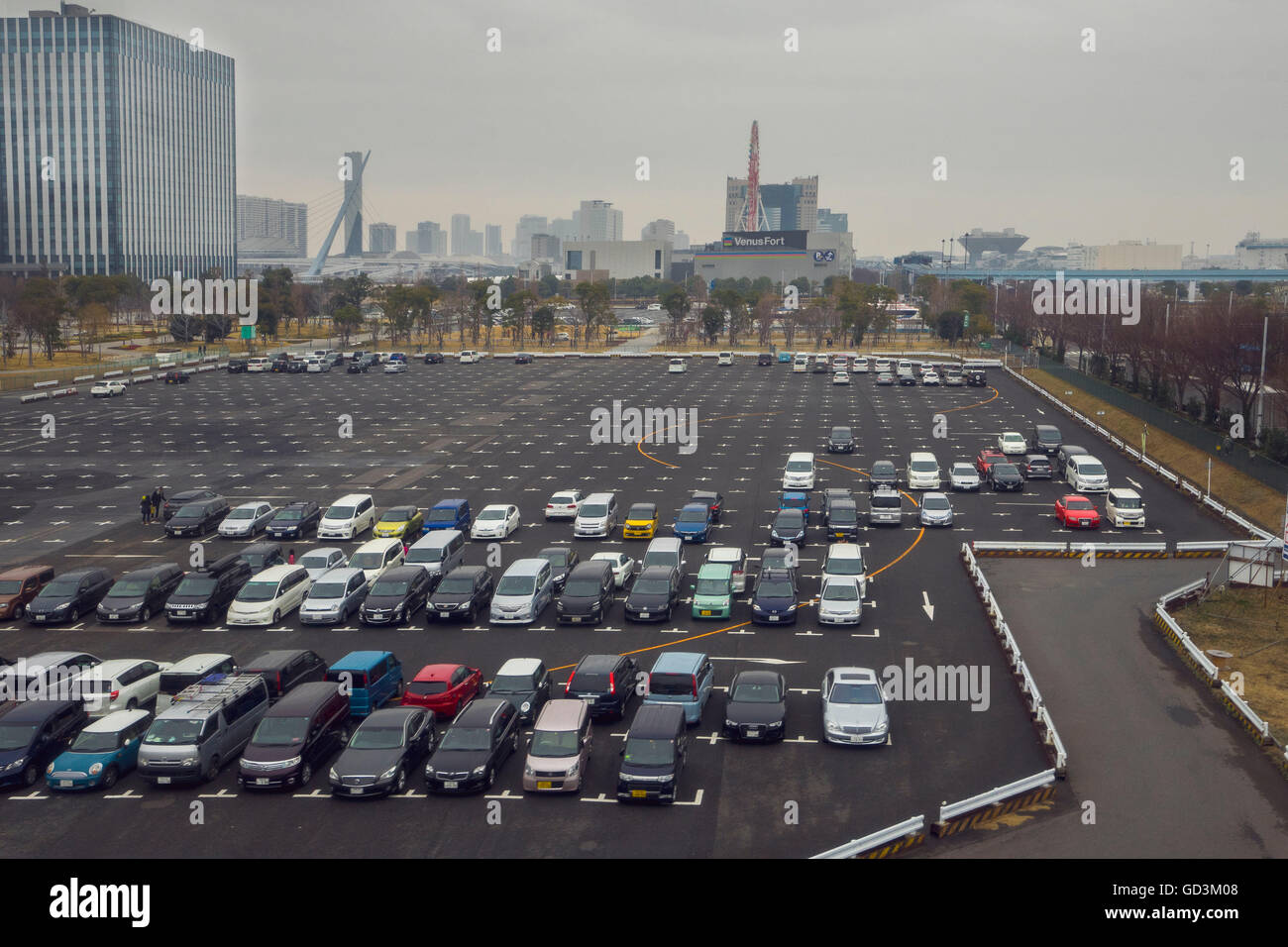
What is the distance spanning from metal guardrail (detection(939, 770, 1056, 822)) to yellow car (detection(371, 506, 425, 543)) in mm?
25081

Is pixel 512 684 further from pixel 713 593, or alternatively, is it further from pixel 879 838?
A: pixel 879 838

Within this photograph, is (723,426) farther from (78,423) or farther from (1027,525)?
(78,423)

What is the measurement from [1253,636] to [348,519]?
1138 inches

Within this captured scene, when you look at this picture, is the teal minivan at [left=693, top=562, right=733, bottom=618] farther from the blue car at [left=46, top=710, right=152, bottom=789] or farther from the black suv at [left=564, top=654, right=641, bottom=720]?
the blue car at [left=46, top=710, right=152, bottom=789]

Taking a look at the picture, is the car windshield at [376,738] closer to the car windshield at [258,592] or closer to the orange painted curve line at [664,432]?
the car windshield at [258,592]

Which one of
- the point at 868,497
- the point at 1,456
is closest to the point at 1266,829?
the point at 868,497

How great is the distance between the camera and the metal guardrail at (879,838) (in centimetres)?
1795

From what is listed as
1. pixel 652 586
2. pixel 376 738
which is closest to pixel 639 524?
pixel 652 586

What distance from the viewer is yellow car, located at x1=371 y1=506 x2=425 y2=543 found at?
41.0 metres

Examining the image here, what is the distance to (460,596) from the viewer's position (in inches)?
1261

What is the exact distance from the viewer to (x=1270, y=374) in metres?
54.0

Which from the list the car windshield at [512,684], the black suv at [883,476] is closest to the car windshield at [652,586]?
the car windshield at [512,684]

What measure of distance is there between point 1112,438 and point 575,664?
42835 millimetres

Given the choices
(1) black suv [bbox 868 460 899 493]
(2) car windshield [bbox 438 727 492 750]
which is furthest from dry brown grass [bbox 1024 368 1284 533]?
(2) car windshield [bbox 438 727 492 750]
